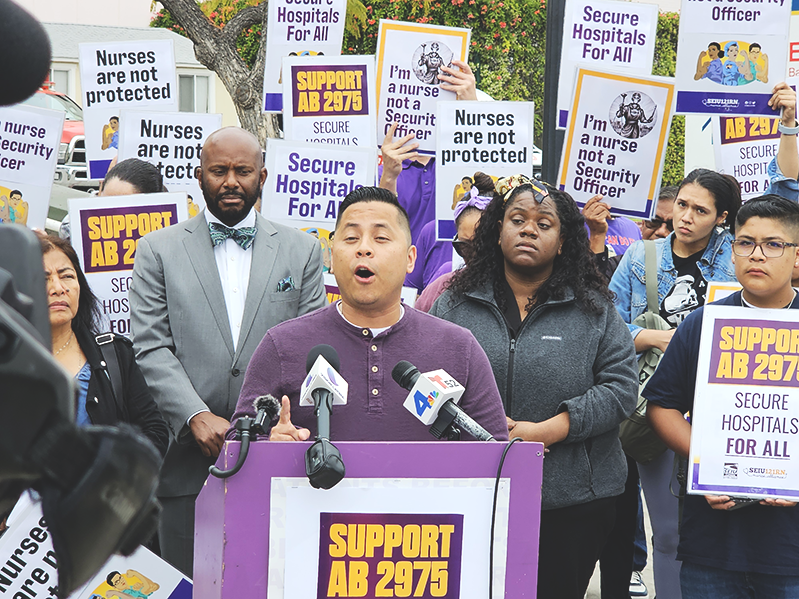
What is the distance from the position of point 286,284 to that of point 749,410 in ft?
6.44

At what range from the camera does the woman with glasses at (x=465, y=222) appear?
473cm

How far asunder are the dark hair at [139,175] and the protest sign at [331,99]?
1.02 meters

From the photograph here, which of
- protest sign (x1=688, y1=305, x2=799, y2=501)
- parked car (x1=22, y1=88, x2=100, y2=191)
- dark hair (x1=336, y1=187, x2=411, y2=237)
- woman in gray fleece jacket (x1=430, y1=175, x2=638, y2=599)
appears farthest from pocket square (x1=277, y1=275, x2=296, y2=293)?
parked car (x1=22, y1=88, x2=100, y2=191)

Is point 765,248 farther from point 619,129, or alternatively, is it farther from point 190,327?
point 619,129

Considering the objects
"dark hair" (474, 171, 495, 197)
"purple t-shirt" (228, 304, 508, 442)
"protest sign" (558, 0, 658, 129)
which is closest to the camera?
"purple t-shirt" (228, 304, 508, 442)

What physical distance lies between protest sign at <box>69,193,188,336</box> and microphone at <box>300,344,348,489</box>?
3.01 m

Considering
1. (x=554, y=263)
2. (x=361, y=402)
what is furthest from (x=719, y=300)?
(x=361, y=402)

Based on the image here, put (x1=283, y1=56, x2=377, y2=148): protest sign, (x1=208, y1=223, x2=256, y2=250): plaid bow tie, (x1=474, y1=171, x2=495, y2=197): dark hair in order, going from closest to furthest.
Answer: (x1=208, y1=223, x2=256, y2=250): plaid bow tie
(x1=474, y1=171, x2=495, y2=197): dark hair
(x1=283, y1=56, x2=377, y2=148): protest sign

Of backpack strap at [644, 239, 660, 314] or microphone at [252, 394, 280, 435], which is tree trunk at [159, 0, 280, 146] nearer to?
backpack strap at [644, 239, 660, 314]

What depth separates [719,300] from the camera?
3.90 metres

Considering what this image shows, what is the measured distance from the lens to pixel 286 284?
14.3ft

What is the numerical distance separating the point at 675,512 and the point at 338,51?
4.54m

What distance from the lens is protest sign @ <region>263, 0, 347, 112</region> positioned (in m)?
7.67

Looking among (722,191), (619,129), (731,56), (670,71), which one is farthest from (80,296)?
(670,71)
